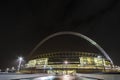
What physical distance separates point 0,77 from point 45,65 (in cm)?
8681

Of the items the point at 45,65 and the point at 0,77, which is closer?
the point at 0,77

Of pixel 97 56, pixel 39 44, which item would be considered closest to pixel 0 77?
pixel 39 44

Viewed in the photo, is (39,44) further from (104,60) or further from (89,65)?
(104,60)

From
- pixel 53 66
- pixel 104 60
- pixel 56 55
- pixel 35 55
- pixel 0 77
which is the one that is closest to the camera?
pixel 0 77

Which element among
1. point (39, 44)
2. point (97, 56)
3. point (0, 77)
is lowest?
point (0, 77)

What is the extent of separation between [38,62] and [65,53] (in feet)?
71.1

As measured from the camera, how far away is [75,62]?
326ft

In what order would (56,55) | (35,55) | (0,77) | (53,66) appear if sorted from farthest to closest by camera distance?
(35,55)
(56,55)
(53,66)
(0,77)

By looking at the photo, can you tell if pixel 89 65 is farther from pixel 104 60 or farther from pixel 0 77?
pixel 0 77

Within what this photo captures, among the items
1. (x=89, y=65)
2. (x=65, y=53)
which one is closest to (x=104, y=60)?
(x=89, y=65)

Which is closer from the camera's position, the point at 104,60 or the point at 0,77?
the point at 0,77

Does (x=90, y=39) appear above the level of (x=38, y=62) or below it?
above

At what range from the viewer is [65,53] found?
115m

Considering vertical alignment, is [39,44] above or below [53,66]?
above
